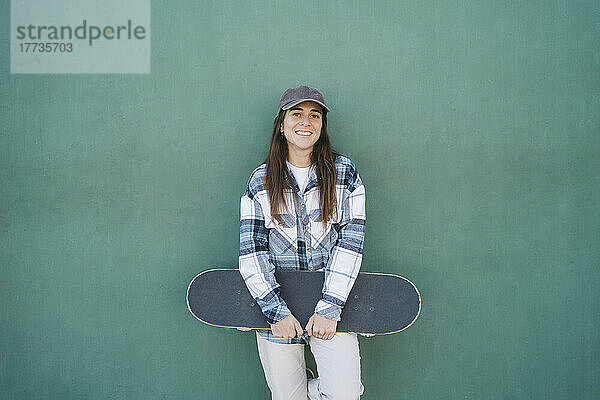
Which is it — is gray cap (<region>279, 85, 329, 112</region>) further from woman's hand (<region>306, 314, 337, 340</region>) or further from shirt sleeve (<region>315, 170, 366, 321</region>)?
woman's hand (<region>306, 314, 337, 340</region>)

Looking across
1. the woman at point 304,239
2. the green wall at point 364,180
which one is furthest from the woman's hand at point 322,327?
the green wall at point 364,180

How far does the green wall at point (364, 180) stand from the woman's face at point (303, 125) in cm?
28

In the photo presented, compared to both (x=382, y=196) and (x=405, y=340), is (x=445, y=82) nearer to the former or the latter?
(x=382, y=196)

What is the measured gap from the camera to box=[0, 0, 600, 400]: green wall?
6.77 ft

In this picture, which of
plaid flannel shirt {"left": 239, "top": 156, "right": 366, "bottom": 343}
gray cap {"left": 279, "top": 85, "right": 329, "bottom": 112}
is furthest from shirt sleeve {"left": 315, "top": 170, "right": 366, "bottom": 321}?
gray cap {"left": 279, "top": 85, "right": 329, "bottom": 112}

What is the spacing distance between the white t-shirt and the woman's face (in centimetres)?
6

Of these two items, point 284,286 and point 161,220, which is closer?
point 284,286

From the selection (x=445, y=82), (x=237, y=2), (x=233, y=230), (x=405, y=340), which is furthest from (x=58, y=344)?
(x=445, y=82)

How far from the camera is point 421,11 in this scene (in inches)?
81.0

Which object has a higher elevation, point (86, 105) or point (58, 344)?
point (86, 105)

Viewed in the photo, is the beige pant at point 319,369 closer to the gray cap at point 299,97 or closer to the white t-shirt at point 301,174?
the white t-shirt at point 301,174

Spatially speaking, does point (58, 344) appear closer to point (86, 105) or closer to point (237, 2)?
point (86, 105)

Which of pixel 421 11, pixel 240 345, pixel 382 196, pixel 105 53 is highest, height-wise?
pixel 421 11

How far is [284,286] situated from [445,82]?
103cm
